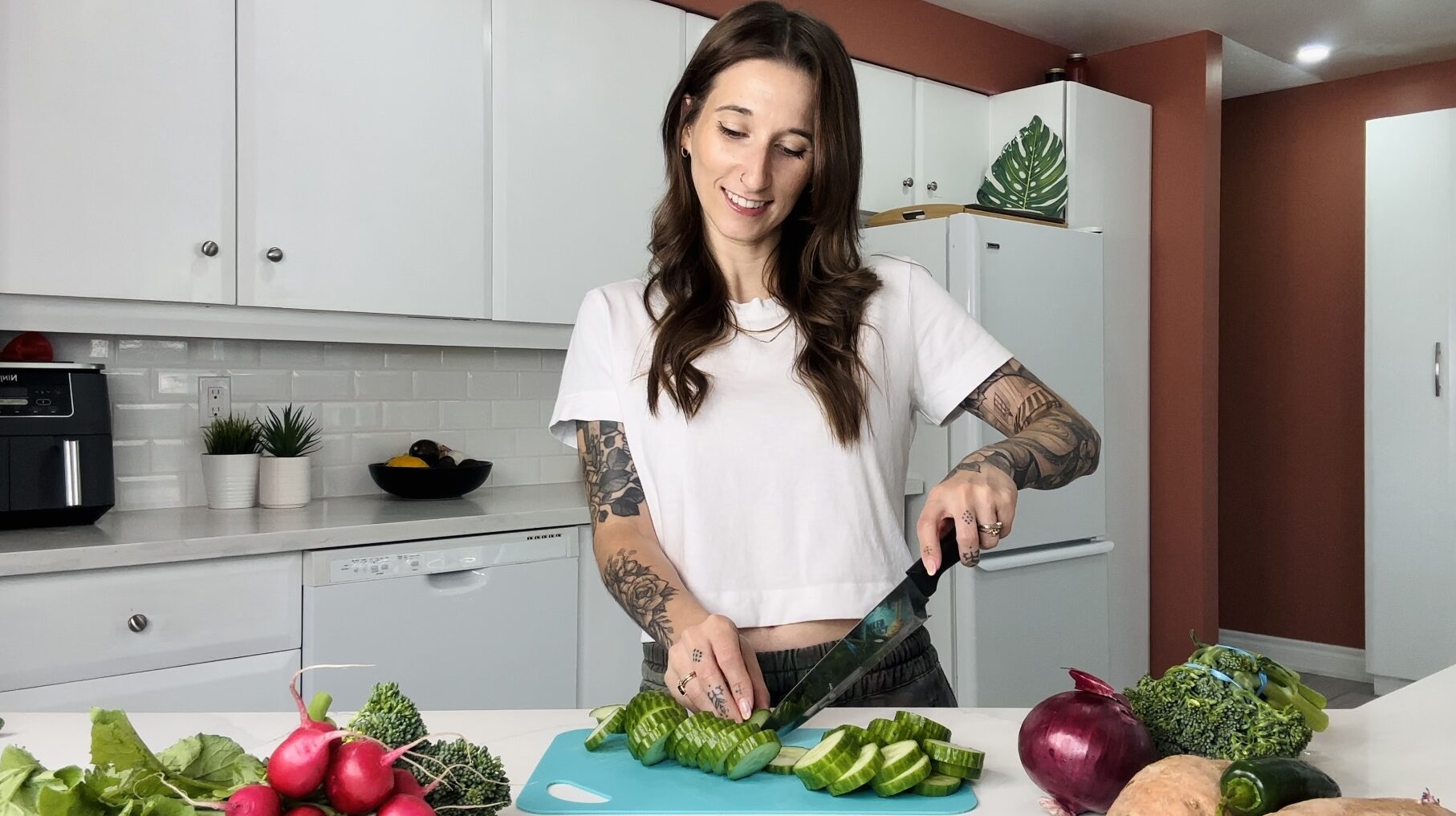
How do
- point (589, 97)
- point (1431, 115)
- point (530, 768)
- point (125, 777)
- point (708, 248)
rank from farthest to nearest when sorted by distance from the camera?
point (1431, 115)
point (589, 97)
point (708, 248)
point (530, 768)
point (125, 777)

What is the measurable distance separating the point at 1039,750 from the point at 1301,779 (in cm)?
22

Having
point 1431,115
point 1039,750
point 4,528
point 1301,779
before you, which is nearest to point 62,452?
point 4,528

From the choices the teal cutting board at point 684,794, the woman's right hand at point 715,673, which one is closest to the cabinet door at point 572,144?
the woman's right hand at point 715,673

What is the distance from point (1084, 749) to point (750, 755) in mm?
295

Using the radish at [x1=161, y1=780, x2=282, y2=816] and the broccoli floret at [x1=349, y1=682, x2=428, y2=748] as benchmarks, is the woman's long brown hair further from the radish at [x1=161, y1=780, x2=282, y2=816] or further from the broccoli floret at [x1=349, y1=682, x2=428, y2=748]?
the radish at [x1=161, y1=780, x2=282, y2=816]

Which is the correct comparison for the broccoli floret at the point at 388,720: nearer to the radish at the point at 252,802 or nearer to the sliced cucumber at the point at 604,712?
the radish at the point at 252,802

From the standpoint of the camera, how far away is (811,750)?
1.08 m

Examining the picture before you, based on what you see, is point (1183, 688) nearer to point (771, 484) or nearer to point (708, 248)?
point (771, 484)

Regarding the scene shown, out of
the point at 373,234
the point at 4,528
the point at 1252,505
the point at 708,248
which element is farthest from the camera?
the point at 1252,505

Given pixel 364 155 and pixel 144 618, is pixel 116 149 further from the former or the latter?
pixel 144 618

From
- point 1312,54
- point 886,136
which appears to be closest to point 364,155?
point 886,136

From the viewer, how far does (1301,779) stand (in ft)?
2.72

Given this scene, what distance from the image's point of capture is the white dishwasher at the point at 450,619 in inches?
93.4

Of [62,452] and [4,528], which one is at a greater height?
[62,452]
